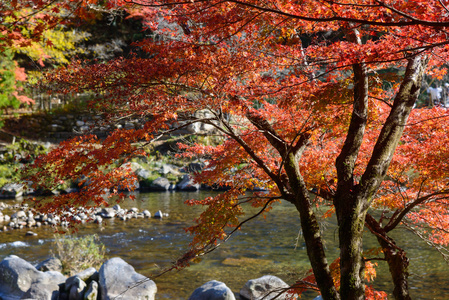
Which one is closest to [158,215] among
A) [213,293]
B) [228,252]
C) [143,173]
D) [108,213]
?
[108,213]

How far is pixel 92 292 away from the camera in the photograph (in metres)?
5.98

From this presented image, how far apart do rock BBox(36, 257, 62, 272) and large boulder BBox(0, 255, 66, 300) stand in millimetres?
813

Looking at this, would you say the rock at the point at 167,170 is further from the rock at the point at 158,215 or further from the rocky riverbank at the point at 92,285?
the rocky riverbank at the point at 92,285

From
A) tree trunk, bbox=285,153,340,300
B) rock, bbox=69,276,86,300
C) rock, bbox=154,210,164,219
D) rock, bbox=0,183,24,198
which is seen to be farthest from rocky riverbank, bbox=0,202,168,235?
tree trunk, bbox=285,153,340,300

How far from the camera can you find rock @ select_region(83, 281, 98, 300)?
5945 millimetres

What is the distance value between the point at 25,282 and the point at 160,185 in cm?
1048

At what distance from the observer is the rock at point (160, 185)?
54.2 ft

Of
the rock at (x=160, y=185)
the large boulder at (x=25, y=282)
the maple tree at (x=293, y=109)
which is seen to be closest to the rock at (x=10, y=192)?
the rock at (x=160, y=185)

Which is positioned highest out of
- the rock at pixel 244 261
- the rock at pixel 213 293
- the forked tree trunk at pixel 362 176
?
the forked tree trunk at pixel 362 176

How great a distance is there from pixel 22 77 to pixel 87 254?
1300 cm

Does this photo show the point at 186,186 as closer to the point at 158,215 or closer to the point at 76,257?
the point at 158,215

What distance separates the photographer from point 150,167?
18203 millimetres

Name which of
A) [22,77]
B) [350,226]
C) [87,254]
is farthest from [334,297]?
[22,77]

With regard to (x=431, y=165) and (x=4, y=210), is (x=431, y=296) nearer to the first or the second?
(x=431, y=165)
